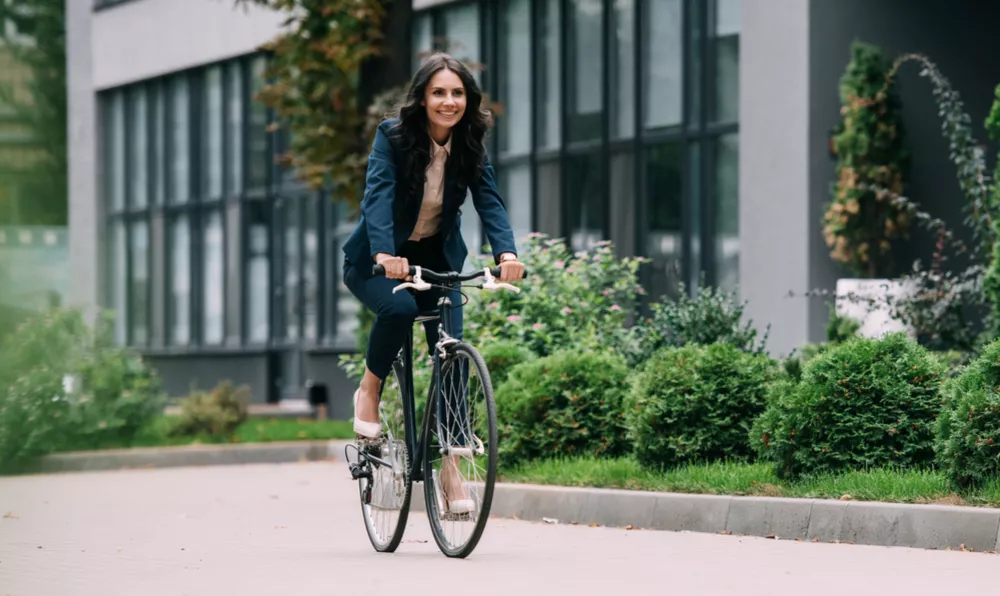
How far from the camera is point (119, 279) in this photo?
3019 centimetres

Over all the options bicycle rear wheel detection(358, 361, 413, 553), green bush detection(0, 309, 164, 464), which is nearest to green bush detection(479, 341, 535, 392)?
bicycle rear wheel detection(358, 361, 413, 553)

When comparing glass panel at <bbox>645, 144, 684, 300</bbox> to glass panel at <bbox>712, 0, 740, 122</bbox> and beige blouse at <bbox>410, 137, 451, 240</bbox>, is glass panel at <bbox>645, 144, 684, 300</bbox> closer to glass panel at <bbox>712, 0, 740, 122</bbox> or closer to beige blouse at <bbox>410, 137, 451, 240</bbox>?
glass panel at <bbox>712, 0, 740, 122</bbox>

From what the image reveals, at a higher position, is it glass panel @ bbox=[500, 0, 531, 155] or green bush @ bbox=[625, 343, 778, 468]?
glass panel @ bbox=[500, 0, 531, 155]

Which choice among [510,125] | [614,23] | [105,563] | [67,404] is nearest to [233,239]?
[510,125]

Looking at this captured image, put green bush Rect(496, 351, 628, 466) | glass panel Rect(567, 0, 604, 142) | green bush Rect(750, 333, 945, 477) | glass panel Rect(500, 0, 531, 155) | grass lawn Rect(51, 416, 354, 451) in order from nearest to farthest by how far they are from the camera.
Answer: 1. green bush Rect(750, 333, 945, 477)
2. green bush Rect(496, 351, 628, 466)
3. grass lawn Rect(51, 416, 354, 451)
4. glass panel Rect(567, 0, 604, 142)
5. glass panel Rect(500, 0, 531, 155)

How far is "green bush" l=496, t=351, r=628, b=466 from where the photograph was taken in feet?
32.3

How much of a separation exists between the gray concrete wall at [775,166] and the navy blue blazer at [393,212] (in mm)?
8657

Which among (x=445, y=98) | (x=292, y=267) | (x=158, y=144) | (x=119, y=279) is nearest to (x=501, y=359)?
(x=445, y=98)

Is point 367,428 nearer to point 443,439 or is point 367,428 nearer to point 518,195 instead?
point 443,439

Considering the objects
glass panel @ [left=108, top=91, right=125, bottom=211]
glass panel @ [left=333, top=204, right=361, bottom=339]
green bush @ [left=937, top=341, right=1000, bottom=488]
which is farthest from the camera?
glass panel @ [left=108, top=91, right=125, bottom=211]

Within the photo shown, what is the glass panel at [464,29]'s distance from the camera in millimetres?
21438

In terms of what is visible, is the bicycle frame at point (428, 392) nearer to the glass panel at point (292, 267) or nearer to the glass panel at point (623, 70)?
the glass panel at point (623, 70)

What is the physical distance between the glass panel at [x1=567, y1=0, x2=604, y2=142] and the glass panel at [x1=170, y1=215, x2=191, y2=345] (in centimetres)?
1113

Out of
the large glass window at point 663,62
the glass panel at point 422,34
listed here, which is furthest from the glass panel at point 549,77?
the glass panel at point 422,34
